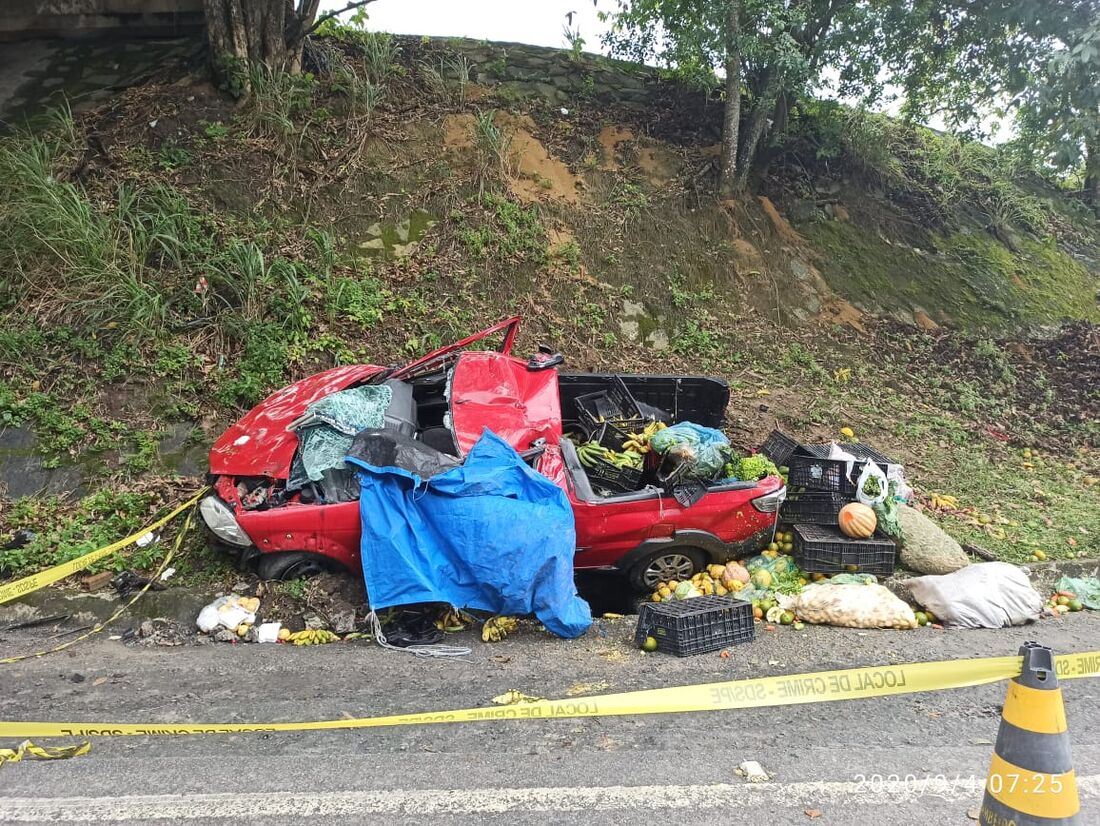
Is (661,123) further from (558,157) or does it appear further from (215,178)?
(215,178)

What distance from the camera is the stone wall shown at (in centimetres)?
1006

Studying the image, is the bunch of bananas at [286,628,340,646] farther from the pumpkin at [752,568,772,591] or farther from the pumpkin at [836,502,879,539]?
the pumpkin at [836,502,879,539]

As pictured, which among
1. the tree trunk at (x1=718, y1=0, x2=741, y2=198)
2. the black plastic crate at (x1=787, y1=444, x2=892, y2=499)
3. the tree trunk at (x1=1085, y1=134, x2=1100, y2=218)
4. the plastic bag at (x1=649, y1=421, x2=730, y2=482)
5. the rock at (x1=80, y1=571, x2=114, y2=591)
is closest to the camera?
the rock at (x1=80, y1=571, x2=114, y2=591)

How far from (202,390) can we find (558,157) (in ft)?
20.8

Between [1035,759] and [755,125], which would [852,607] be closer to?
[1035,759]

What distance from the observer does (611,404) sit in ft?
20.6

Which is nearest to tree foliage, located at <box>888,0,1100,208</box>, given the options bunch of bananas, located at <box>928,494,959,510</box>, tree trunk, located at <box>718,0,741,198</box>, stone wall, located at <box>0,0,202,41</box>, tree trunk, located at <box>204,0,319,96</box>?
A: tree trunk, located at <box>718,0,741,198</box>

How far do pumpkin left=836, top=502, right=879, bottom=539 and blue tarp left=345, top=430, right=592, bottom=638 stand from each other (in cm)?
226

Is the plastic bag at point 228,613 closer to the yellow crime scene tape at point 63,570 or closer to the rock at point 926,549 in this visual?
the yellow crime scene tape at point 63,570

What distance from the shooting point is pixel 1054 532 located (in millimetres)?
5938

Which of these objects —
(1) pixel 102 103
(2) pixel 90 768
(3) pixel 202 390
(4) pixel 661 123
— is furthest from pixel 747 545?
(1) pixel 102 103

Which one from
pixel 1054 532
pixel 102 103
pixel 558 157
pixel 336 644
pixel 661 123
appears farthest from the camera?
pixel 661 123

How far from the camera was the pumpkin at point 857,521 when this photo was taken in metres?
5.08

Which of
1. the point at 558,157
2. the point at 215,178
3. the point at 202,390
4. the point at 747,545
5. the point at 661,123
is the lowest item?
the point at 747,545
